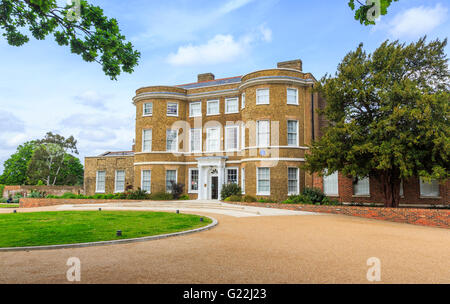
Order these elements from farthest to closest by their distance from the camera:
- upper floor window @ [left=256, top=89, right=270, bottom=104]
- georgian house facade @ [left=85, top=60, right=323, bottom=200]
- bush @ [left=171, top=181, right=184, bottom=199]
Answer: bush @ [left=171, top=181, right=184, bottom=199], upper floor window @ [left=256, top=89, right=270, bottom=104], georgian house facade @ [left=85, top=60, right=323, bottom=200]

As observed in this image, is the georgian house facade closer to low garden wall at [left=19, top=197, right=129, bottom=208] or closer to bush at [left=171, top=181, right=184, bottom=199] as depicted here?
bush at [left=171, top=181, right=184, bottom=199]

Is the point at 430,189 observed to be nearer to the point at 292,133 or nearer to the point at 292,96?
the point at 292,133

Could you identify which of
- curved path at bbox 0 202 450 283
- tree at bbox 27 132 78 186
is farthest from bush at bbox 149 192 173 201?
tree at bbox 27 132 78 186

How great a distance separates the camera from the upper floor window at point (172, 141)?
25.9m

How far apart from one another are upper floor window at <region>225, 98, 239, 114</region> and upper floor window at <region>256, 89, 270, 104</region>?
10.0 feet

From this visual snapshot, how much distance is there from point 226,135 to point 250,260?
19119 mm

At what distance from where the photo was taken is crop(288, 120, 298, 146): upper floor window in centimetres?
2203

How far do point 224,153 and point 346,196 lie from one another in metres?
9.77

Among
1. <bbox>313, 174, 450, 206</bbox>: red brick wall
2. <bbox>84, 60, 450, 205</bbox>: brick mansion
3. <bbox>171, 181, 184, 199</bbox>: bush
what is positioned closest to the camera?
<bbox>313, 174, 450, 206</bbox>: red brick wall

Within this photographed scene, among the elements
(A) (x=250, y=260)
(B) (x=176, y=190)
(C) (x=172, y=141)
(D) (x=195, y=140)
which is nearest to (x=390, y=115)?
(A) (x=250, y=260)

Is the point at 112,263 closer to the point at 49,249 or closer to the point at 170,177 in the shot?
the point at 49,249

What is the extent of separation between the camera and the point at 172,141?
26.0m
